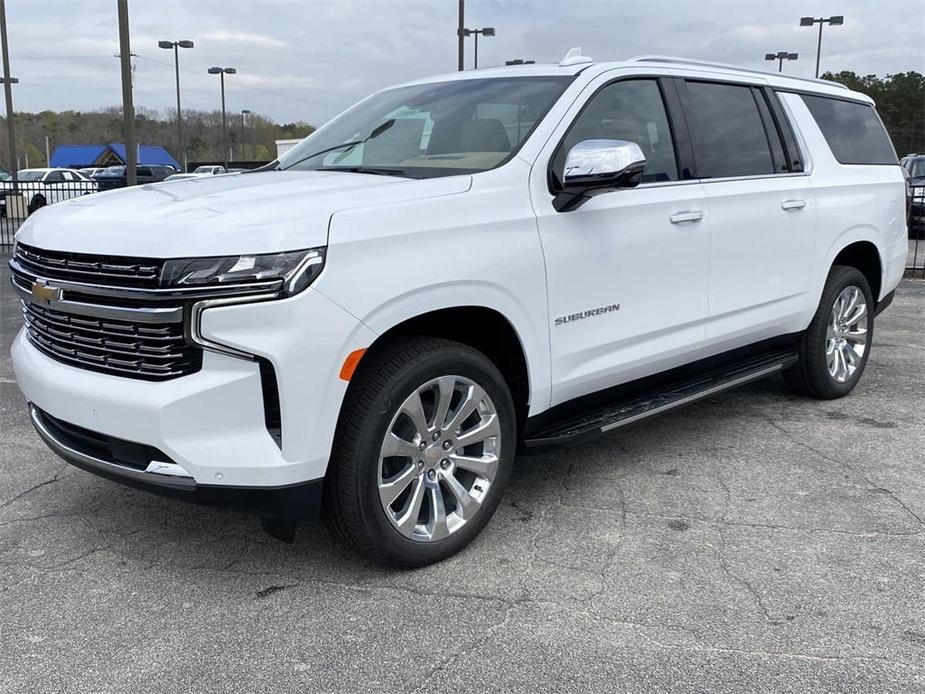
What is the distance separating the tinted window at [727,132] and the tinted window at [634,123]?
0.22 meters

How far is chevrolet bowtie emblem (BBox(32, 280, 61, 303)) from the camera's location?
311 centimetres

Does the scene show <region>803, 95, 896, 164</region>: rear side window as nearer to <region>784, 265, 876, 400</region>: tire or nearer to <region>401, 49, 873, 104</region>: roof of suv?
<region>401, 49, 873, 104</region>: roof of suv

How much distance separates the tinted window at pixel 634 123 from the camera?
12.8ft

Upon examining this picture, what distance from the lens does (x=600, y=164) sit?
3461 millimetres

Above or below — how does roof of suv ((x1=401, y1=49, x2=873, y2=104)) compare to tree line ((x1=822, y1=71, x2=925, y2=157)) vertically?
below

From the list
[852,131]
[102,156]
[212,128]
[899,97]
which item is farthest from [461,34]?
[212,128]

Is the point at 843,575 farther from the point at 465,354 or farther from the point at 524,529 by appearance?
the point at 465,354

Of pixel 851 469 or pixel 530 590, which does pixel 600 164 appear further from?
pixel 851 469

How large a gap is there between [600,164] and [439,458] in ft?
4.26

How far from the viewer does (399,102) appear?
4516mm

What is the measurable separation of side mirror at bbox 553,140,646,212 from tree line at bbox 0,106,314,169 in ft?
260

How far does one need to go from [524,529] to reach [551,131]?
1679mm

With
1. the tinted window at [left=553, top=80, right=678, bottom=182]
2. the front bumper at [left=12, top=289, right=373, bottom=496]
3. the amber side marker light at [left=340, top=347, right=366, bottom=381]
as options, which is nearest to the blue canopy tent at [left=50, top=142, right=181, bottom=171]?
the tinted window at [left=553, top=80, right=678, bottom=182]

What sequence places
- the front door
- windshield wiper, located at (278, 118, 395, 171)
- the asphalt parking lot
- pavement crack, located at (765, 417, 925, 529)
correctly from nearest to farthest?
the asphalt parking lot
the front door
pavement crack, located at (765, 417, 925, 529)
windshield wiper, located at (278, 118, 395, 171)
